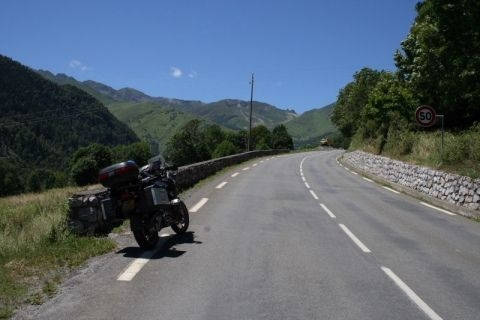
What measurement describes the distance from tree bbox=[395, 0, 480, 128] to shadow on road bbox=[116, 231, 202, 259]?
48.8ft

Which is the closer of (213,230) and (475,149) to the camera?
(213,230)

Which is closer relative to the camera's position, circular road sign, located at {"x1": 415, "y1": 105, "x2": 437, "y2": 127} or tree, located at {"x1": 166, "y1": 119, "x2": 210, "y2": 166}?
circular road sign, located at {"x1": 415, "y1": 105, "x2": 437, "y2": 127}

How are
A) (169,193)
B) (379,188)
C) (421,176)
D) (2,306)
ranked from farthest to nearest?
1. (379,188)
2. (421,176)
3. (169,193)
4. (2,306)

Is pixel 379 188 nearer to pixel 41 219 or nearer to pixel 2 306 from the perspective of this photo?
pixel 41 219

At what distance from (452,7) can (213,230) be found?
14.3 meters

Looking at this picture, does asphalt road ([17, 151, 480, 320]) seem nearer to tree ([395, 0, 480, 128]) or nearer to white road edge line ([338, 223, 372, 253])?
white road edge line ([338, 223, 372, 253])

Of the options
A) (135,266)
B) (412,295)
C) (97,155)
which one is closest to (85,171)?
(97,155)

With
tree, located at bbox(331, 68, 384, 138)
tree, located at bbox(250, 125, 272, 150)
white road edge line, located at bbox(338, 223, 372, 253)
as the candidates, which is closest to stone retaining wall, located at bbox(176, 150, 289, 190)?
white road edge line, located at bbox(338, 223, 372, 253)

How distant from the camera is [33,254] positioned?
7434mm

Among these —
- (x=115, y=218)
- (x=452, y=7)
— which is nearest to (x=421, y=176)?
(x=452, y=7)

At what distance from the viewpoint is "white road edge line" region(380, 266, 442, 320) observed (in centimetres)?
529

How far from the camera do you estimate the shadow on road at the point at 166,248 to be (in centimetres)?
767

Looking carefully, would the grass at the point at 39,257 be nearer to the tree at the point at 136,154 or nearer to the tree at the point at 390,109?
the tree at the point at 390,109

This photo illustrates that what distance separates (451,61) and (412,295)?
17.6 meters
